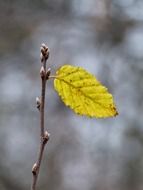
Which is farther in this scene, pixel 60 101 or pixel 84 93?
pixel 60 101

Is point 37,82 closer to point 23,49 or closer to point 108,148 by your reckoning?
point 23,49

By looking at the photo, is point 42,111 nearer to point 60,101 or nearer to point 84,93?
point 84,93

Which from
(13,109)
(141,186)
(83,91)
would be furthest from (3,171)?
(83,91)

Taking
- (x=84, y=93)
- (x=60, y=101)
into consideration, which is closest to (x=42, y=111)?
(x=84, y=93)

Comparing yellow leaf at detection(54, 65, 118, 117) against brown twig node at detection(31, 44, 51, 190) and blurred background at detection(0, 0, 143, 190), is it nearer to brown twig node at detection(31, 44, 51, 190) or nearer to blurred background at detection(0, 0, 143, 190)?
brown twig node at detection(31, 44, 51, 190)

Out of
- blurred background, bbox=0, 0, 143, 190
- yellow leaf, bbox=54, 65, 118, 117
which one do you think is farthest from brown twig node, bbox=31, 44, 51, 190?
blurred background, bbox=0, 0, 143, 190

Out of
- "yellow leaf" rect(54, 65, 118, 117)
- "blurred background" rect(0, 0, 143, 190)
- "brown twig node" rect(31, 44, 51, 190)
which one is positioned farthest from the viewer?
"blurred background" rect(0, 0, 143, 190)

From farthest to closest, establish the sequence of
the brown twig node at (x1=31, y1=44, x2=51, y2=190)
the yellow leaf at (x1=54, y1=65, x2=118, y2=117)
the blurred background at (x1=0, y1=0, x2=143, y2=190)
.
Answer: the blurred background at (x1=0, y1=0, x2=143, y2=190), the yellow leaf at (x1=54, y1=65, x2=118, y2=117), the brown twig node at (x1=31, y1=44, x2=51, y2=190)
